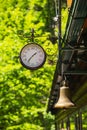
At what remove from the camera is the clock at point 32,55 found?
877 centimetres

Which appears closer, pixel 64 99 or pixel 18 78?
pixel 64 99

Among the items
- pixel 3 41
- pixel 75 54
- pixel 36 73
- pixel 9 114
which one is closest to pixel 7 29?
pixel 3 41

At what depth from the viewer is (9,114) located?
2202cm

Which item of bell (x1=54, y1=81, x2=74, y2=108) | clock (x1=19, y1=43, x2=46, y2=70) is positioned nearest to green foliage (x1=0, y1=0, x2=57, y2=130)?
clock (x1=19, y1=43, x2=46, y2=70)

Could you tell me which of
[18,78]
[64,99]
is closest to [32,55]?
[64,99]

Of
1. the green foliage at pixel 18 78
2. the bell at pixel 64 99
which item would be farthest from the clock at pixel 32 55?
the green foliage at pixel 18 78

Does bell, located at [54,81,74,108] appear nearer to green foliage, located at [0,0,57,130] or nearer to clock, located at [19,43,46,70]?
clock, located at [19,43,46,70]

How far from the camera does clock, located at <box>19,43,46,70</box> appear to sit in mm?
8773

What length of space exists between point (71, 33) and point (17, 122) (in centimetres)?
1558

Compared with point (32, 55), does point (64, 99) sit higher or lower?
lower

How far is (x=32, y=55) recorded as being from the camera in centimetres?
883

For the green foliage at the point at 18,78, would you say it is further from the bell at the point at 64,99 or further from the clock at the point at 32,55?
the bell at the point at 64,99

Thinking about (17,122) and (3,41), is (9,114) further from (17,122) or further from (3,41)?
(3,41)

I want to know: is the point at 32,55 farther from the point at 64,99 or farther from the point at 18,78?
the point at 18,78
